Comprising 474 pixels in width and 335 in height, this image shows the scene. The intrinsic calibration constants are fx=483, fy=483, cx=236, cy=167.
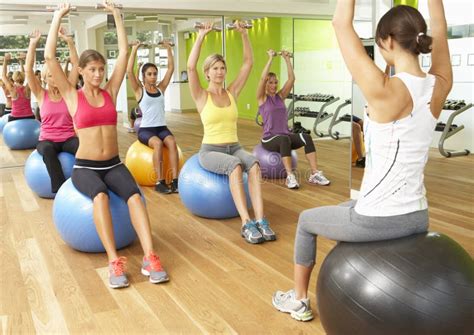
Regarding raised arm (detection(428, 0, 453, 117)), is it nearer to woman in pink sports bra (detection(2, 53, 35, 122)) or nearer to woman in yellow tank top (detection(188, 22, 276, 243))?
woman in yellow tank top (detection(188, 22, 276, 243))

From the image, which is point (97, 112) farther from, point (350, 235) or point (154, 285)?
point (350, 235)

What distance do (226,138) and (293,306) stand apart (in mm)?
1489

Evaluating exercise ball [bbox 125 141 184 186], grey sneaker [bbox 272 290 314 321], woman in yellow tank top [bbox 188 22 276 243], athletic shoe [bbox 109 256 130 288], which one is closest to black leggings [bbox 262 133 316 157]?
exercise ball [bbox 125 141 184 186]

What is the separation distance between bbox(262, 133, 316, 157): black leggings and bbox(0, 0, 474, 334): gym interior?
331 millimetres

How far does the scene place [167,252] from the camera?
2.79 meters

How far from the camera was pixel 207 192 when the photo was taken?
3254 mm

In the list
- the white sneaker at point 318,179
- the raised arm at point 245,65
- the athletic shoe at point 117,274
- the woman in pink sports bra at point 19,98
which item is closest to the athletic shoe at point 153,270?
the athletic shoe at point 117,274

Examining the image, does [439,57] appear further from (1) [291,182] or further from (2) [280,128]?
(2) [280,128]

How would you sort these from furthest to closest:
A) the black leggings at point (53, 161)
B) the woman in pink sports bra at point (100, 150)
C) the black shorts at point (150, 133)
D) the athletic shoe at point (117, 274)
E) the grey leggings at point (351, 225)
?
the black shorts at point (150, 133) → the black leggings at point (53, 161) → the woman in pink sports bra at point (100, 150) → the athletic shoe at point (117, 274) → the grey leggings at point (351, 225)

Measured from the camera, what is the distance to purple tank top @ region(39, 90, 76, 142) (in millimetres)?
3898

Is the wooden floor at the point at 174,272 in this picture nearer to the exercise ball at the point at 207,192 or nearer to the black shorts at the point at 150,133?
the exercise ball at the point at 207,192

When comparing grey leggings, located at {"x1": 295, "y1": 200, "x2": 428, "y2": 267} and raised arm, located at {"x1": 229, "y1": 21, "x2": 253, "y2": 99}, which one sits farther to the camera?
raised arm, located at {"x1": 229, "y1": 21, "x2": 253, "y2": 99}

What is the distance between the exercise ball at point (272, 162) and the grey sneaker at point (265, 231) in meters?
1.55

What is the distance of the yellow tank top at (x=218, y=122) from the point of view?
319cm
